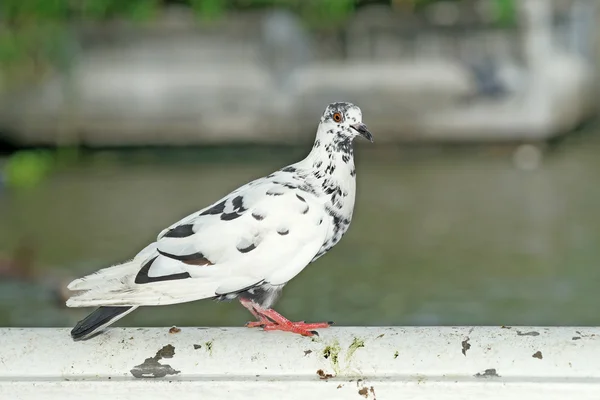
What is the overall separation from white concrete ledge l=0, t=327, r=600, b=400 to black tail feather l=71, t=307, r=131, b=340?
18 mm

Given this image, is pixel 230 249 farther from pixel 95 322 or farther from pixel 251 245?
pixel 95 322

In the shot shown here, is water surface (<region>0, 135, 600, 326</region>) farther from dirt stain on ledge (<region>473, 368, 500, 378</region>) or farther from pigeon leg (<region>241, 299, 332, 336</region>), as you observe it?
dirt stain on ledge (<region>473, 368, 500, 378</region>)

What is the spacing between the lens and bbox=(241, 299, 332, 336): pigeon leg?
2.30 meters

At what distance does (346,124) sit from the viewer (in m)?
2.47

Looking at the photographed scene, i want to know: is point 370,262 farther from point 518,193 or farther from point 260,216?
point 260,216

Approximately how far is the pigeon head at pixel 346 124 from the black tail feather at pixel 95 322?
63 centimetres

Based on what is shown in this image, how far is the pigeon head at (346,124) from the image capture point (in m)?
2.46

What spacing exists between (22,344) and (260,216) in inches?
22.1

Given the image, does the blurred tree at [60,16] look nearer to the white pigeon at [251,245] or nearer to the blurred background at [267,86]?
the blurred background at [267,86]

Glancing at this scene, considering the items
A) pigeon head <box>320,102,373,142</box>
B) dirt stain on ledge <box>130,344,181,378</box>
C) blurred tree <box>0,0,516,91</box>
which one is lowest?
dirt stain on ledge <box>130,344,181,378</box>

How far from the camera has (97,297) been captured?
212 centimetres

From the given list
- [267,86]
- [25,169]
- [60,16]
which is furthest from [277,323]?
[60,16]

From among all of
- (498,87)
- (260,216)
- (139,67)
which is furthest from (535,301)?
(139,67)

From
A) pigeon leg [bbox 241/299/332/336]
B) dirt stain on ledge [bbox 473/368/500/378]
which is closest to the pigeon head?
pigeon leg [bbox 241/299/332/336]
